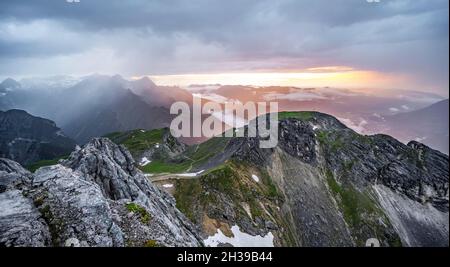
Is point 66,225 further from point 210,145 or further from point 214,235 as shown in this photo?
point 210,145

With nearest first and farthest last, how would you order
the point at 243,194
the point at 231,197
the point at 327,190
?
the point at 231,197 → the point at 243,194 → the point at 327,190

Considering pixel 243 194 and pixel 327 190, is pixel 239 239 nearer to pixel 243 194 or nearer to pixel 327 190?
pixel 243 194

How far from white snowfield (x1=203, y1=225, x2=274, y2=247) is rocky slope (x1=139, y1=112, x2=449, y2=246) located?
2.02ft

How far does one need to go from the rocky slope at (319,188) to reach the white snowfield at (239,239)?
615 mm

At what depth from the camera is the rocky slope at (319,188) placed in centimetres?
9462

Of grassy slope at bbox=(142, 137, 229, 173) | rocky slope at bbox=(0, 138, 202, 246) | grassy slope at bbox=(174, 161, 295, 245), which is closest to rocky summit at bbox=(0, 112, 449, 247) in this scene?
rocky slope at bbox=(0, 138, 202, 246)

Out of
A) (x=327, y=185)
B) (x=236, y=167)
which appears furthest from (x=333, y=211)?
(x=236, y=167)

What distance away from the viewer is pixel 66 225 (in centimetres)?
2261

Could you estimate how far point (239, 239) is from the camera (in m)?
86.8

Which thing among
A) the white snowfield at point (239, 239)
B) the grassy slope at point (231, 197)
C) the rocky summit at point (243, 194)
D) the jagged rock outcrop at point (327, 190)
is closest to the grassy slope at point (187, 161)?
the rocky summit at point (243, 194)

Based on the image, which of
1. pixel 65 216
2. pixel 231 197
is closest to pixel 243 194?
pixel 231 197

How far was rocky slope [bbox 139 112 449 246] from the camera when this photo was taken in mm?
94625

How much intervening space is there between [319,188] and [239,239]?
52.0 m

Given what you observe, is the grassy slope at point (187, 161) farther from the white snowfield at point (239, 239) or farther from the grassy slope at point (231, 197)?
the white snowfield at point (239, 239)
